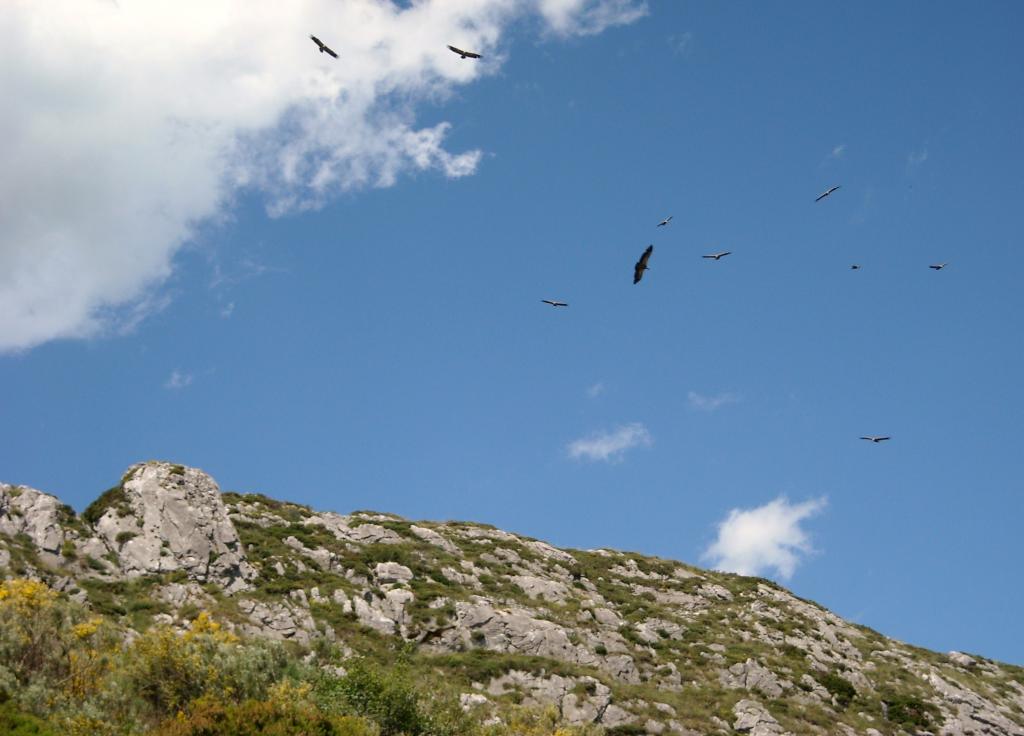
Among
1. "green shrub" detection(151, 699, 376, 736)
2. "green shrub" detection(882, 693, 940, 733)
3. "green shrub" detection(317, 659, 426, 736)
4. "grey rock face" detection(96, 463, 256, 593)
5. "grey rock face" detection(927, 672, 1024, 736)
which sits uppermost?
"grey rock face" detection(927, 672, 1024, 736)

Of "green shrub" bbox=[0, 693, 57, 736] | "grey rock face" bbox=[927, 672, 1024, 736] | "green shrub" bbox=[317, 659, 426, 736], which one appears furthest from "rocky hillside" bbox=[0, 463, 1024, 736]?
"green shrub" bbox=[0, 693, 57, 736]

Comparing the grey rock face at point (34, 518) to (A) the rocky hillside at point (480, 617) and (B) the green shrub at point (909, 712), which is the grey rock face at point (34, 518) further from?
(B) the green shrub at point (909, 712)

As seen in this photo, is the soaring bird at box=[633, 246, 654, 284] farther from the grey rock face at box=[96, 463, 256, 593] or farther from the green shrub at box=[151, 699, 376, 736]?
the grey rock face at box=[96, 463, 256, 593]

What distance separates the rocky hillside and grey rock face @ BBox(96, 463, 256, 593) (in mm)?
124

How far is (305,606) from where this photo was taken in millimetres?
56438

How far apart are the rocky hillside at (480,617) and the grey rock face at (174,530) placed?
124 millimetres

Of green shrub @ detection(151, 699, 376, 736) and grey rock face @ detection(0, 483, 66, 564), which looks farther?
grey rock face @ detection(0, 483, 66, 564)

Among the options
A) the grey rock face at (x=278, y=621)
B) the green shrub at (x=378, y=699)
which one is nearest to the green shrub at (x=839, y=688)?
the green shrub at (x=378, y=699)

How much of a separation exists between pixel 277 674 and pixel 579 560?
5548 centimetres

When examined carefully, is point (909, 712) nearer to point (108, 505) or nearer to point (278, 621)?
point (278, 621)

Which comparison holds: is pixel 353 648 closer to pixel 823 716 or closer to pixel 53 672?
pixel 53 672

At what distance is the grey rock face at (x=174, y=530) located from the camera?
55719 mm

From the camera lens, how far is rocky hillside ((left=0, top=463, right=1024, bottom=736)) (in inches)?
2058

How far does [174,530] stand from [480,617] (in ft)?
72.1
